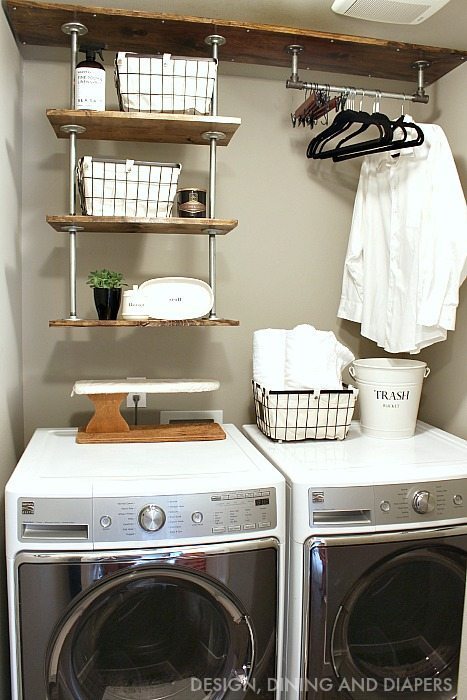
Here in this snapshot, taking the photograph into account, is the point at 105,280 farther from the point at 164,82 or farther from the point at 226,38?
the point at 226,38

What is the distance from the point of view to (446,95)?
2475 millimetres

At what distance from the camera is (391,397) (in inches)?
90.2

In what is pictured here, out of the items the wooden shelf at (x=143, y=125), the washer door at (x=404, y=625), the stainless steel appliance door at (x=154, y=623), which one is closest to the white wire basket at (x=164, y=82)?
the wooden shelf at (x=143, y=125)

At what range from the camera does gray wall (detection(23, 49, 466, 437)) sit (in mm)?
2365

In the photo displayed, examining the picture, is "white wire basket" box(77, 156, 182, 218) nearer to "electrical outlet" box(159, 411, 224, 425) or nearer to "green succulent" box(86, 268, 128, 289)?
"green succulent" box(86, 268, 128, 289)

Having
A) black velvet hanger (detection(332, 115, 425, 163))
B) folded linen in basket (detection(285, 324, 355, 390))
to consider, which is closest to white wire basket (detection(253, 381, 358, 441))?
folded linen in basket (detection(285, 324, 355, 390))

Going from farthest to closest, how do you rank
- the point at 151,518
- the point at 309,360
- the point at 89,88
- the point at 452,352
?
the point at 452,352 < the point at 309,360 < the point at 89,88 < the point at 151,518

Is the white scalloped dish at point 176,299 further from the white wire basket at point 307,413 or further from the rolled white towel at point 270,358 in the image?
the white wire basket at point 307,413

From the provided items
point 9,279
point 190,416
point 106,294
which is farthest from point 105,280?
point 190,416

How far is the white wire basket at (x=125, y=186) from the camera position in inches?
81.1

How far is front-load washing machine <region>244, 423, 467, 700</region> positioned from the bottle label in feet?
4.15

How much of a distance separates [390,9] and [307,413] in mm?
1303

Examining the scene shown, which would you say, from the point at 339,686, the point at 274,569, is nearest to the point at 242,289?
the point at 274,569

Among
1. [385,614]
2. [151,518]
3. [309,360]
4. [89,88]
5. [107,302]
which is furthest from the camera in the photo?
[309,360]
